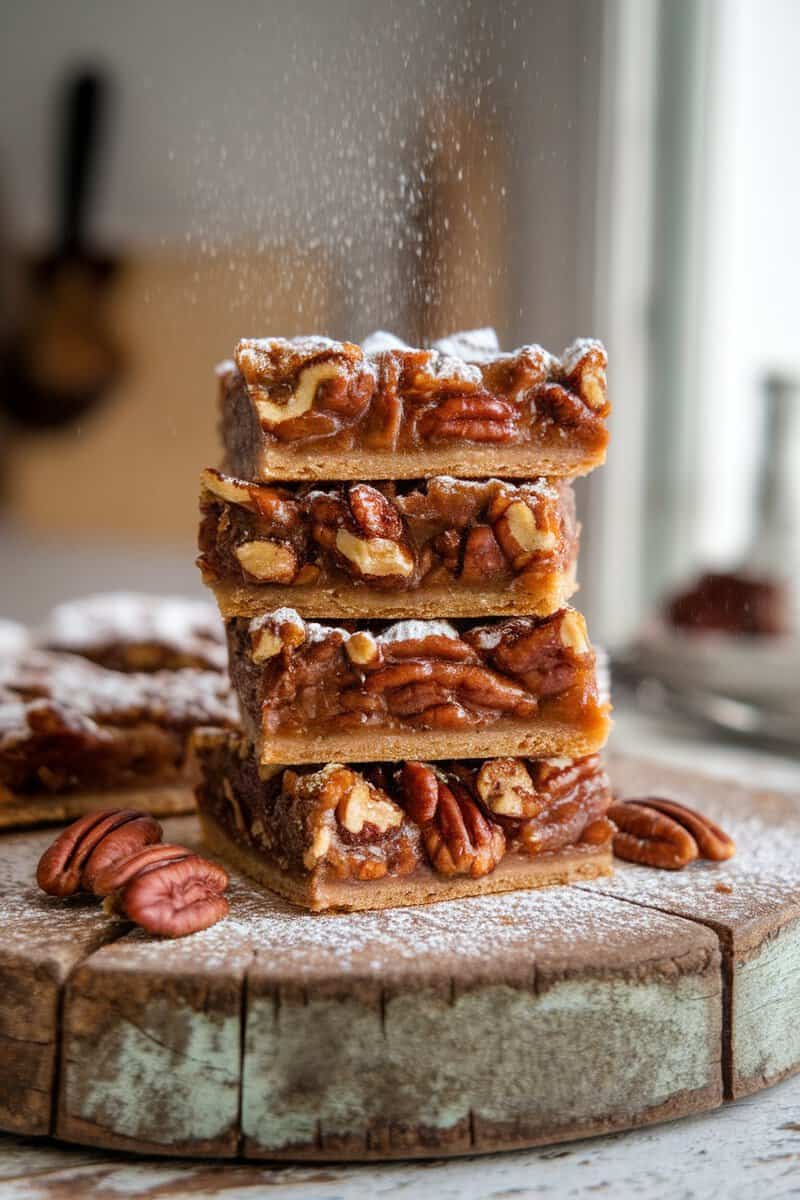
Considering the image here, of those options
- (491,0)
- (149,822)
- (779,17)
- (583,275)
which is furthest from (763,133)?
(149,822)

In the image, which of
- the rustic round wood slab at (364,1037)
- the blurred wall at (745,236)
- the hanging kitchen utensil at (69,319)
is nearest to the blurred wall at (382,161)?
the rustic round wood slab at (364,1037)

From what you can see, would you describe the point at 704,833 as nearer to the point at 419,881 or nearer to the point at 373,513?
the point at 419,881

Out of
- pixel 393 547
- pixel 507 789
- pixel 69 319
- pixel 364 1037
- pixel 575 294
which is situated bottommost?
pixel 364 1037

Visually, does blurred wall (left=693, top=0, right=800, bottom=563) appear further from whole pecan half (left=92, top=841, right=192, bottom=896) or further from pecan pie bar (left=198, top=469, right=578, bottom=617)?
whole pecan half (left=92, top=841, right=192, bottom=896)

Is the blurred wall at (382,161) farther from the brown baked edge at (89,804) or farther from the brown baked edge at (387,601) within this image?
the brown baked edge at (89,804)

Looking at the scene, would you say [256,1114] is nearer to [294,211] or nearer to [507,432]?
[507,432]

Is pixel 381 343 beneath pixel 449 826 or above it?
above

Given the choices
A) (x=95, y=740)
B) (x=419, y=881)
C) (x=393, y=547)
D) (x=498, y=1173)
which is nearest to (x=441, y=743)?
(x=419, y=881)
